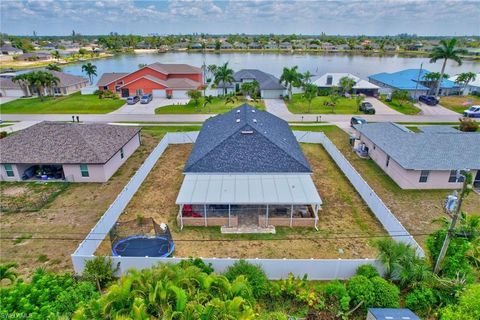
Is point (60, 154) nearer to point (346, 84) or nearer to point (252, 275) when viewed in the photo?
point (252, 275)

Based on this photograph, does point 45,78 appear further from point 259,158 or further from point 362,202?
point 362,202

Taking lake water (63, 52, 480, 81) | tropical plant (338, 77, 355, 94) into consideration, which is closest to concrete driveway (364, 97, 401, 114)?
tropical plant (338, 77, 355, 94)

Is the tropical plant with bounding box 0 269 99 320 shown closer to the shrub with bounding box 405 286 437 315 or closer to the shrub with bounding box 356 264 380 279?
the shrub with bounding box 356 264 380 279

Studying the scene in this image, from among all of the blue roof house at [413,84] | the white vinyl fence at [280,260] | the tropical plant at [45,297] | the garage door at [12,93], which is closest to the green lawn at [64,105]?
the garage door at [12,93]

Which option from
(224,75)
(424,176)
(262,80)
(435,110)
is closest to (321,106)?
(262,80)

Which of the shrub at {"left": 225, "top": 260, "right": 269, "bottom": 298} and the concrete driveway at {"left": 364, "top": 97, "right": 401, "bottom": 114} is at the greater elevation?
the shrub at {"left": 225, "top": 260, "right": 269, "bottom": 298}

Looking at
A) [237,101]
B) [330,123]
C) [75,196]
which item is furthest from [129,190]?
[237,101]

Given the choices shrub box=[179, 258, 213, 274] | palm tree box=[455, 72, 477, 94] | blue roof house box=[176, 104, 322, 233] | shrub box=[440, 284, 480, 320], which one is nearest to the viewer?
shrub box=[440, 284, 480, 320]
